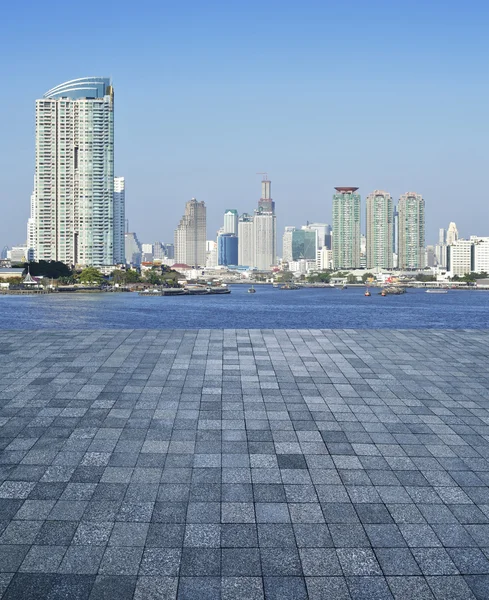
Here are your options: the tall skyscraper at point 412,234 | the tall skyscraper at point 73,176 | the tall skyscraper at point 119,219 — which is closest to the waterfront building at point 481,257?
the tall skyscraper at point 412,234

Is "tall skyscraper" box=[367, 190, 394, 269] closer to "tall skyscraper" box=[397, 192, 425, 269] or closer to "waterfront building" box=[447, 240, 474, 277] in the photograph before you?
"tall skyscraper" box=[397, 192, 425, 269]

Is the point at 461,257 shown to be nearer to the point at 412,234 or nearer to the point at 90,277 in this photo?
the point at 412,234

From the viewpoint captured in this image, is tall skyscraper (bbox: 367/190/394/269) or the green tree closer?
the green tree

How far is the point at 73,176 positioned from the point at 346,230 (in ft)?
285

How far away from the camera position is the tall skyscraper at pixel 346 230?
169625mm

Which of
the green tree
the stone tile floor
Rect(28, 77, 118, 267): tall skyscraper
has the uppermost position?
Rect(28, 77, 118, 267): tall skyscraper

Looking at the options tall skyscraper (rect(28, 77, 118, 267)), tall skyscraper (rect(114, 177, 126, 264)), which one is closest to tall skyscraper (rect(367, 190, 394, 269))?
A: tall skyscraper (rect(114, 177, 126, 264))

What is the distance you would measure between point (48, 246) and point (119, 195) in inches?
1067

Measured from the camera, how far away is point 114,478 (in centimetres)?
575


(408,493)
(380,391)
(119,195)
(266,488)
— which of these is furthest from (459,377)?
(119,195)

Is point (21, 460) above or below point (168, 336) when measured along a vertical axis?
below

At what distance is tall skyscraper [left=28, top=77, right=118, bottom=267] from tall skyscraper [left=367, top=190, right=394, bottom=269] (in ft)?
267

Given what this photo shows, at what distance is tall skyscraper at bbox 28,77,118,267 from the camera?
354 ft

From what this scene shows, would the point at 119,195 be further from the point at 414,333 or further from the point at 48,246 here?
the point at 414,333
